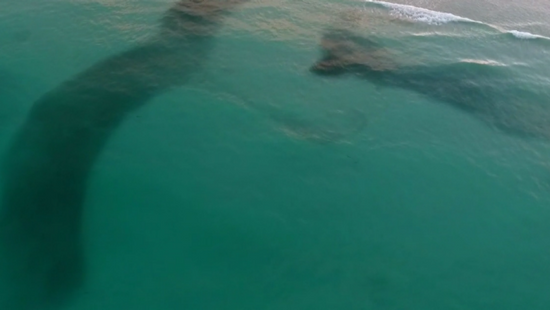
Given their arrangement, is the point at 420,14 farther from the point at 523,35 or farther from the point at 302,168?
the point at 302,168

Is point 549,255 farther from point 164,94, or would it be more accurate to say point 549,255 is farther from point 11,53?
point 11,53

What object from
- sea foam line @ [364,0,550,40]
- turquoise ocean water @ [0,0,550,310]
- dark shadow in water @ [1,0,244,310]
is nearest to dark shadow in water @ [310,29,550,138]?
turquoise ocean water @ [0,0,550,310]

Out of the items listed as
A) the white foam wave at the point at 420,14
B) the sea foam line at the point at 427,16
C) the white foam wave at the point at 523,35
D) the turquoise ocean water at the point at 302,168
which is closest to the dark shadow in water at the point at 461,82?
the turquoise ocean water at the point at 302,168

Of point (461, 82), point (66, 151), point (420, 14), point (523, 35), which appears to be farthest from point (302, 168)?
point (523, 35)

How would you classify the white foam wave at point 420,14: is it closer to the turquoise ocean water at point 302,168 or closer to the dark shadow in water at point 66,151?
the turquoise ocean water at point 302,168

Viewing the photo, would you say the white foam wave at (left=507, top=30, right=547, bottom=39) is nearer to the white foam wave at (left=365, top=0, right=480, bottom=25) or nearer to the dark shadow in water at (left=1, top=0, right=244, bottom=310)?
the white foam wave at (left=365, top=0, right=480, bottom=25)

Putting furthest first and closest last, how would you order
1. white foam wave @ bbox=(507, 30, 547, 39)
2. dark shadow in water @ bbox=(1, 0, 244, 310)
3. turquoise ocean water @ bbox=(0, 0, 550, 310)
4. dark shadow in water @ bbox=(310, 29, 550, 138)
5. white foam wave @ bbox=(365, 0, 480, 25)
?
white foam wave @ bbox=(365, 0, 480, 25), white foam wave @ bbox=(507, 30, 547, 39), dark shadow in water @ bbox=(310, 29, 550, 138), turquoise ocean water @ bbox=(0, 0, 550, 310), dark shadow in water @ bbox=(1, 0, 244, 310)

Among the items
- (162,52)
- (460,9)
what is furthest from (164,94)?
(460,9)
